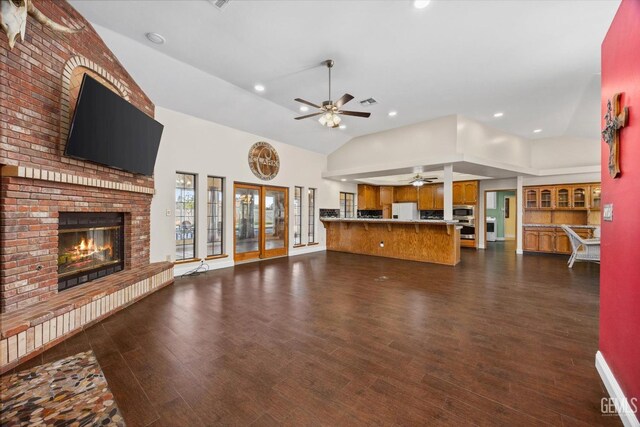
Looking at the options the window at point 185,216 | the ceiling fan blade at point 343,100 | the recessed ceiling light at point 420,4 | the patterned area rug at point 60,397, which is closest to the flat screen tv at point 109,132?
the window at point 185,216

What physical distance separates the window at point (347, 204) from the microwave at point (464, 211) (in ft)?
12.0

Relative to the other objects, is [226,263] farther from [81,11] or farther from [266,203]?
[81,11]

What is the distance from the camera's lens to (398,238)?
7.07 metres

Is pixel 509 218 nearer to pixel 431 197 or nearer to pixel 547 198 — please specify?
pixel 547 198

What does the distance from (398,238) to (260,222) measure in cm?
368

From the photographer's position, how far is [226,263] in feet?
19.7

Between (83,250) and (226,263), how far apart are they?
9.52 feet

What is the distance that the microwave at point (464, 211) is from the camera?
9.08 metres

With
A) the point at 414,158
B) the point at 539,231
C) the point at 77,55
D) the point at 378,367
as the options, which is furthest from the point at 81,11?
the point at 539,231

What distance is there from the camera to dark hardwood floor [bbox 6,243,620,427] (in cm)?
169

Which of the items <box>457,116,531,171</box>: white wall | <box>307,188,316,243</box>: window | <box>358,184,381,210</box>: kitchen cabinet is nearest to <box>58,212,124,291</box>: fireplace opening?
<box>307,188,316,243</box>: window

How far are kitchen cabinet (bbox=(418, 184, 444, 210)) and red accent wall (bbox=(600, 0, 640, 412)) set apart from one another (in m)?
8.01

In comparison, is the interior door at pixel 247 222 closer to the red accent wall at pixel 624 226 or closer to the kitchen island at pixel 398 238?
the kitchen island at pixel 398 238

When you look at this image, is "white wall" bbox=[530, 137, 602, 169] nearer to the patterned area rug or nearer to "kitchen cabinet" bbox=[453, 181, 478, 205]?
"kitchen cabinet" bbox=[453, 181, 478, 205]
